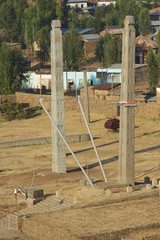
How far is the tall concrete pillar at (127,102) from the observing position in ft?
95.9

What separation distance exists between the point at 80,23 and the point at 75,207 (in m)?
124

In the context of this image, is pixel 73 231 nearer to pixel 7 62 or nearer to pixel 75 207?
pixel 75 207

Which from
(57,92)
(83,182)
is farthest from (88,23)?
(83,182)

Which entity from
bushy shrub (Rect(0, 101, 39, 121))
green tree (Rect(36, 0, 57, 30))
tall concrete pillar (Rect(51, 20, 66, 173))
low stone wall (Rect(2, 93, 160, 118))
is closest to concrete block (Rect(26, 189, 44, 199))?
tall concrete pillar (Rect(51, 20, 66, 173))

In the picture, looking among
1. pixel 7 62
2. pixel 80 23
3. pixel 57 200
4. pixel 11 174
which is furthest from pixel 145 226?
pixel 80 23

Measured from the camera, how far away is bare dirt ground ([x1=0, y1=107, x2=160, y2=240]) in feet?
80.5

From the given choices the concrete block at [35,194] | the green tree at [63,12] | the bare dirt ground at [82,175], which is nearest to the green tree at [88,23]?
the green tree at [63,12]

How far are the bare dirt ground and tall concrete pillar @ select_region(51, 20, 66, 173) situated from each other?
Result: 1.02 meters

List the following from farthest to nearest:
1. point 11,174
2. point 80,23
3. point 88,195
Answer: point 80,23
point 11,174
point 88,195

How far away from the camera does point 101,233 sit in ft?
77.6

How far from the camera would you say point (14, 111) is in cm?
6819

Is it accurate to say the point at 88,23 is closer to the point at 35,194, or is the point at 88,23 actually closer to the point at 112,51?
the point at 112,51

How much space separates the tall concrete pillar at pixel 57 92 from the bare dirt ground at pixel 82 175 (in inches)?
40.3

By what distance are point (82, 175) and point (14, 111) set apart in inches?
1282
